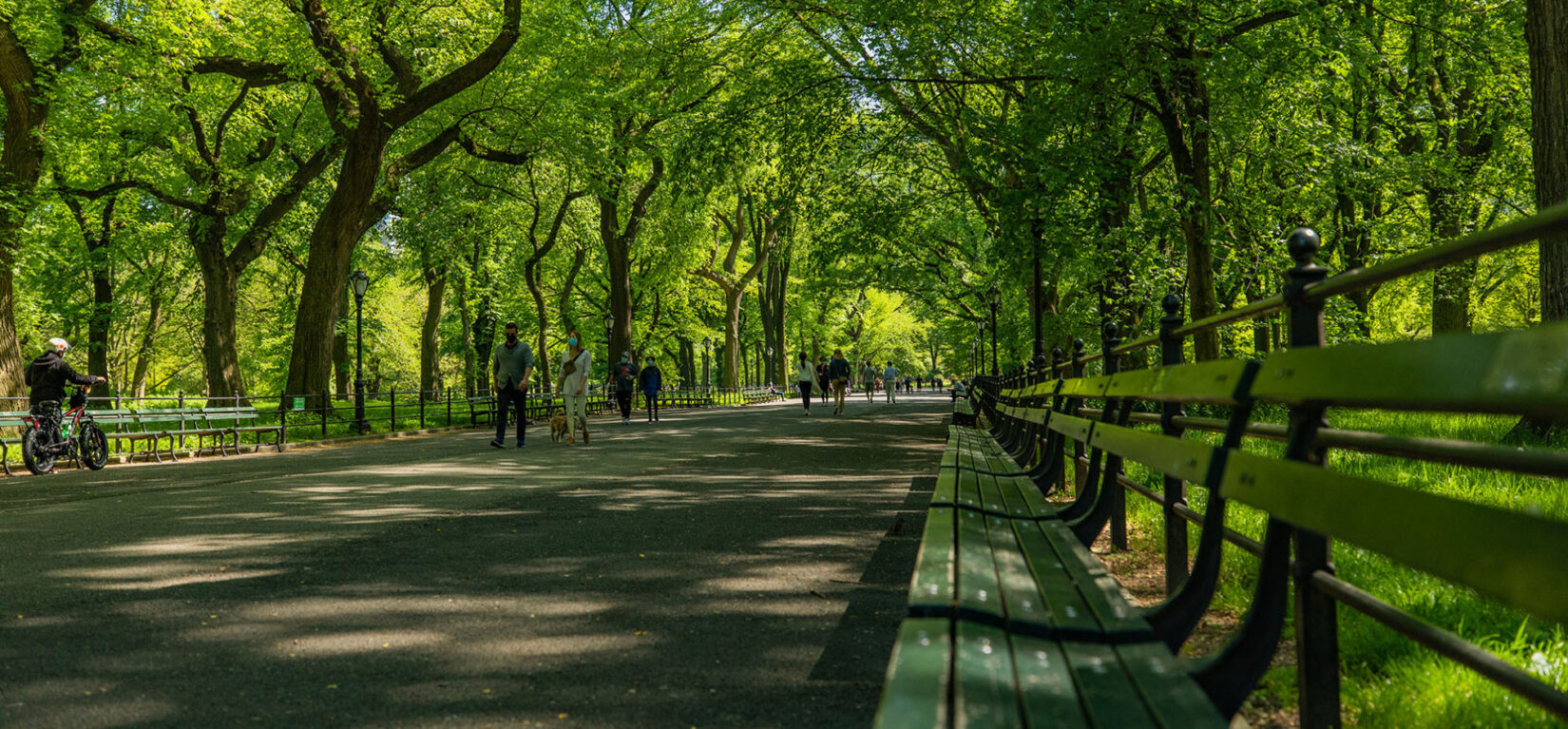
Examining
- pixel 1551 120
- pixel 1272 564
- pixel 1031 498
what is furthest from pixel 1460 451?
pixel 1551 120

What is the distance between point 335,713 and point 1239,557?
401 centimetres

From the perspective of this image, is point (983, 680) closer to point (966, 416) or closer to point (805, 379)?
point (966, 416)

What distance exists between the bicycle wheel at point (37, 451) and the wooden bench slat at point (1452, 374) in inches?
592

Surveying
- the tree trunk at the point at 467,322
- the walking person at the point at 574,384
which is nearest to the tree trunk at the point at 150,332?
the tree trunk at the point at 467,322

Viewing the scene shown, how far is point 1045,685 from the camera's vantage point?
2.20 metres

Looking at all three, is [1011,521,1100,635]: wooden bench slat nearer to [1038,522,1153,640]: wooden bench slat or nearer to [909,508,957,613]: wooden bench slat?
[1038,522,1153,640]: wooden bench slat

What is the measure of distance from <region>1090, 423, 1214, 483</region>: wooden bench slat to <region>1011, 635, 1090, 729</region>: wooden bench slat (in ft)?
1.91

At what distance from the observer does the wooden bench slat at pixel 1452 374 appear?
4.57 ft

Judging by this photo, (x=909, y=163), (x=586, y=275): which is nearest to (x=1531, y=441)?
(x=909, y=163)

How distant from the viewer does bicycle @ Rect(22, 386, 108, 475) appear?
43.8ft

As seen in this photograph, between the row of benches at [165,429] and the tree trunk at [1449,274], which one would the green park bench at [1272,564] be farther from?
the tree trunk at [1449,274]

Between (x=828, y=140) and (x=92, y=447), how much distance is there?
11117 mm

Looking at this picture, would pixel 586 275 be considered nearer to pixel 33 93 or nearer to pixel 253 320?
pixel 253 320

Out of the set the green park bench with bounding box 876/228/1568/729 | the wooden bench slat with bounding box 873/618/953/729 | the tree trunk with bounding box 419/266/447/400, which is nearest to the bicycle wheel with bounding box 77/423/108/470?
the green park bench with bounding box 876/228/1568/729
